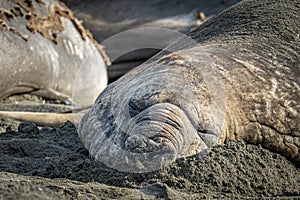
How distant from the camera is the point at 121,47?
9219mm

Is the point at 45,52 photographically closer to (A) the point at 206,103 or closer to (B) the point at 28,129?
(B) the point at 28,129

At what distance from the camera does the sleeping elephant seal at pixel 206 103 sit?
2.70 metres

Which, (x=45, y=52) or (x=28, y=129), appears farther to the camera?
(x=45, y=52)

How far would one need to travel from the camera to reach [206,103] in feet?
9.45

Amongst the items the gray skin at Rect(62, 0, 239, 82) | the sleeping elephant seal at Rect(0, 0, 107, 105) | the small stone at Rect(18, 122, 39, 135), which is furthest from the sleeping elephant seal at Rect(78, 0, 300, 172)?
the gray skin at Rect(62, 0, 239, 82)

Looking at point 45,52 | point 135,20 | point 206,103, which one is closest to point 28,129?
point 206,103

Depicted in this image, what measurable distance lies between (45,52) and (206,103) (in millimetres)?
4801

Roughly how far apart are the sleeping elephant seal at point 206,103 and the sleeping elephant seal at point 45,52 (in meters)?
3.42

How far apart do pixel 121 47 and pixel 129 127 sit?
6.45 metres

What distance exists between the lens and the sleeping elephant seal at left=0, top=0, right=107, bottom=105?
6.73 m

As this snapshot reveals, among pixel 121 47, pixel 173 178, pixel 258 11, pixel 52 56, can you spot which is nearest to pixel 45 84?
pixel 52 56

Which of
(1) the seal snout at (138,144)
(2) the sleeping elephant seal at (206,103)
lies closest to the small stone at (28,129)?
(2) the sleeping elephant seal at (206,103)

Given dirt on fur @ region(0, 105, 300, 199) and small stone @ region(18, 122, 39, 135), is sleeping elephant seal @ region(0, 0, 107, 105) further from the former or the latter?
dirt on fur @ region(0, 105, 300, 199)

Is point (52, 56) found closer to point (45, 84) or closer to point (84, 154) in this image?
point (45, 84)
